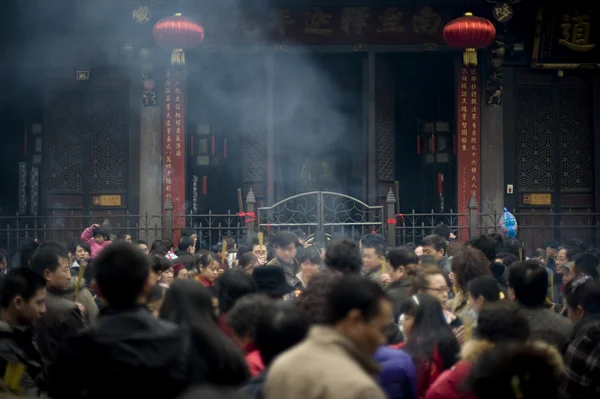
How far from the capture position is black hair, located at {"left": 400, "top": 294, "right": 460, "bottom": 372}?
4492 mm

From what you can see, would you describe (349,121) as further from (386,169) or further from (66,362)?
(66,362)

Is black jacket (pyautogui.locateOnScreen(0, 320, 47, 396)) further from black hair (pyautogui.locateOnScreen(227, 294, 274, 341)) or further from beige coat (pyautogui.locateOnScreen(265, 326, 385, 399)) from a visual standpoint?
beige coat (pyautogui.locateOnScreen(265, 326, 385, 399))

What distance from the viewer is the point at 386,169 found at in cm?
1548

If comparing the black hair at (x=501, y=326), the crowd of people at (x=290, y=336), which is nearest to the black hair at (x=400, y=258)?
the crowd of people at (x=290, y=336)

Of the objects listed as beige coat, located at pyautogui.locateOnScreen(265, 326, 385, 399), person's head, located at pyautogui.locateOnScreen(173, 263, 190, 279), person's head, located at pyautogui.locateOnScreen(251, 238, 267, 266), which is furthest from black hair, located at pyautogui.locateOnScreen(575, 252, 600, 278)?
beige coat, located at pyautogui.locateOnScreen(265, 326, 385, 399)

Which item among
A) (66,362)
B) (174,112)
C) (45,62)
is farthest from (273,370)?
(45,62)

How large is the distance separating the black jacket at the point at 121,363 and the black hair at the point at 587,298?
2.57 m

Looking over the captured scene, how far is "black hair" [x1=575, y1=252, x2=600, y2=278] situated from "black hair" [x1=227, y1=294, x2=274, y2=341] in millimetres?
3640

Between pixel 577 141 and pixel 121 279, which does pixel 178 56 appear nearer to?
pixel 577 141

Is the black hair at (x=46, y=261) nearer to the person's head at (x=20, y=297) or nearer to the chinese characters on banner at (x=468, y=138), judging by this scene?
the person's head at (x=20, y=297)

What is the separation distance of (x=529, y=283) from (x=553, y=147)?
35.4 ft

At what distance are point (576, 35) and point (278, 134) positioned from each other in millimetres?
5238

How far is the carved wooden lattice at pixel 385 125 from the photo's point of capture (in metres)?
15.4

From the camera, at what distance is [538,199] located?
50.2 ft
